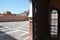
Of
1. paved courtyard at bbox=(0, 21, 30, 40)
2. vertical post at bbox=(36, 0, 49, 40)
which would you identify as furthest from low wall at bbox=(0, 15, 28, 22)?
vertical post at bbox=(36, 0, 49, 40)

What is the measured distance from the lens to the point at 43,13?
3654 millimetres

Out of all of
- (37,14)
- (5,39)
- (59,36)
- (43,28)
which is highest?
(37,14)

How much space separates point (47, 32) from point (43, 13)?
419 mm

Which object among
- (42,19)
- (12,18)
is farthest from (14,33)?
(12,18)

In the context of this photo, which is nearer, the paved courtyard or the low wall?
the paved courtyard

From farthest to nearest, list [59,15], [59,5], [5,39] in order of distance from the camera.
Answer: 1. [5,39]
2. [59,15]
3. [59,5]

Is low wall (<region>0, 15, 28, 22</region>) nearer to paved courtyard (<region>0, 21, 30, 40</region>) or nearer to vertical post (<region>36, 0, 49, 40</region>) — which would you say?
paved courtyard (<region>0, 21, 30, 40</region>)

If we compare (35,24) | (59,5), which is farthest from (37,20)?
(59,5)

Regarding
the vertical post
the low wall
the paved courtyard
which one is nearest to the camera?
the vertical post

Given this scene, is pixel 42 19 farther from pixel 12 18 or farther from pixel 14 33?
pixel 12 18

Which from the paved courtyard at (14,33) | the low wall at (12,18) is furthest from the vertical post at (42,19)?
the low wall at (12,18)

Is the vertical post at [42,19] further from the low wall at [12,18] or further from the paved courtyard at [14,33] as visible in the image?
the low wall at [12,18]

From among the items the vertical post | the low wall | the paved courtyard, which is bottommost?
the paved courtyard

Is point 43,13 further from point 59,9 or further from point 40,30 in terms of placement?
point 59,9
